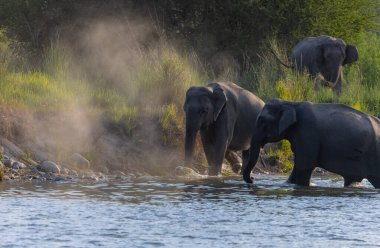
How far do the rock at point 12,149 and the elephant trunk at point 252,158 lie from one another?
3.44 meters

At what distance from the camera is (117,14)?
2712 cm

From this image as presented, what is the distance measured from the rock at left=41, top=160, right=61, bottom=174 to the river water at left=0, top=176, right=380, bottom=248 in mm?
794

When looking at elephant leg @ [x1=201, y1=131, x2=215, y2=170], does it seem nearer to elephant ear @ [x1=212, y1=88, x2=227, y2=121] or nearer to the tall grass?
elephant ear @ [x1=212, y1=88, x2=227, y2=121]

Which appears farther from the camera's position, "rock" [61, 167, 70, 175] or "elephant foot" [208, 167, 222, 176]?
"elephant foot" [208, 167, 222, 176]

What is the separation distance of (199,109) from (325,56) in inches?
396

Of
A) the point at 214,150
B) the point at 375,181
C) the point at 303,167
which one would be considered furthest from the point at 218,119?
the point at 375,181

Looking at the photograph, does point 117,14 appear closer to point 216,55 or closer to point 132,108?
point 216,55

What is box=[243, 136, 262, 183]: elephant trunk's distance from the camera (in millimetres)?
16875

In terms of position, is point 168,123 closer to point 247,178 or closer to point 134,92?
point 134,92

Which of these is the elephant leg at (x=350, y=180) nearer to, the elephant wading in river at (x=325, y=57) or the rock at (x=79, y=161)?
the rock at (x=79, y=161)

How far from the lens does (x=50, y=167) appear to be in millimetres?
16859

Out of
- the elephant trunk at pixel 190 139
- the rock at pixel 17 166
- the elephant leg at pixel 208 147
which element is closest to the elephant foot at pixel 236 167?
the elephant leg at pixel 208 147

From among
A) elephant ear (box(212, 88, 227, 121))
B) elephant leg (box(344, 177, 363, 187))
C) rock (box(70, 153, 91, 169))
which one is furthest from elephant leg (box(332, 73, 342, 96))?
rock (box(70, 153, 91, 169))

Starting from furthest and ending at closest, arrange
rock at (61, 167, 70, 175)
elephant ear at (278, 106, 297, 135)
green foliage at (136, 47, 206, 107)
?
green foliage at (136, 47, 206, 107), rock at (61, 167, 70, 175), elephant ear at (278, 106, 297, 135)
